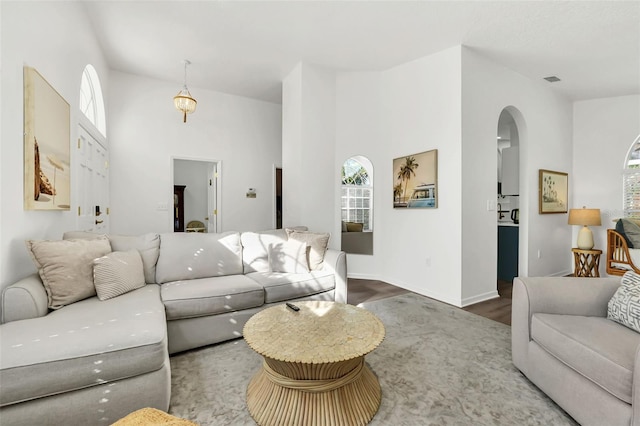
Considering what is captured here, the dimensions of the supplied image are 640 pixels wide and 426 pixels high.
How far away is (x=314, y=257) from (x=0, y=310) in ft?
7.44

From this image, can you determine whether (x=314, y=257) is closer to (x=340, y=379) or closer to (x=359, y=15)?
(x=340, y=379)

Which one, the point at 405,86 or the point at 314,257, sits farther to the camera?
the point at 405,86

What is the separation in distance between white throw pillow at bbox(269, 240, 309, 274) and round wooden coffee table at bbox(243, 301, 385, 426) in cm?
125

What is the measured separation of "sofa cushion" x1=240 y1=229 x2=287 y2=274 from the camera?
119 inches

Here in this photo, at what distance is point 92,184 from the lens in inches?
140

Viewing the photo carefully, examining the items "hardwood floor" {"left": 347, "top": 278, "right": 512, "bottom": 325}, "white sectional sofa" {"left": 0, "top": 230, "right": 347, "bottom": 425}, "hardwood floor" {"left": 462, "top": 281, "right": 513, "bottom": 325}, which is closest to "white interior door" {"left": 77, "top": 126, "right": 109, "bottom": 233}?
"white sectional sofa" {"left": 0, "top": 230, "right": 347, "bottom": 425}

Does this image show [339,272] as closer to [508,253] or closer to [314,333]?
[314,333]

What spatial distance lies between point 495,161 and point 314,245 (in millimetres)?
2600

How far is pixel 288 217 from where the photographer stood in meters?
4.54

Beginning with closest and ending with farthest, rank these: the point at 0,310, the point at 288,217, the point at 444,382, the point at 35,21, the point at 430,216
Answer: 1. the point at 0,310
2. the point at 444,382
3. the point at 35,21
4. the point at 430,216
5. the point at 288,217

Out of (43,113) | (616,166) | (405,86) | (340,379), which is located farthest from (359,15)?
(616,166)

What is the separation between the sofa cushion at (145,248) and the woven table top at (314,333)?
1.35m

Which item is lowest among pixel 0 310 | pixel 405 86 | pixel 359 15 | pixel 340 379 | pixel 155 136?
pixel 340 379

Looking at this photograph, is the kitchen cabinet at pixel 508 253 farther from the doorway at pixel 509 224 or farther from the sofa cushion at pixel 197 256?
the sofa cushion at pixel 197 256
